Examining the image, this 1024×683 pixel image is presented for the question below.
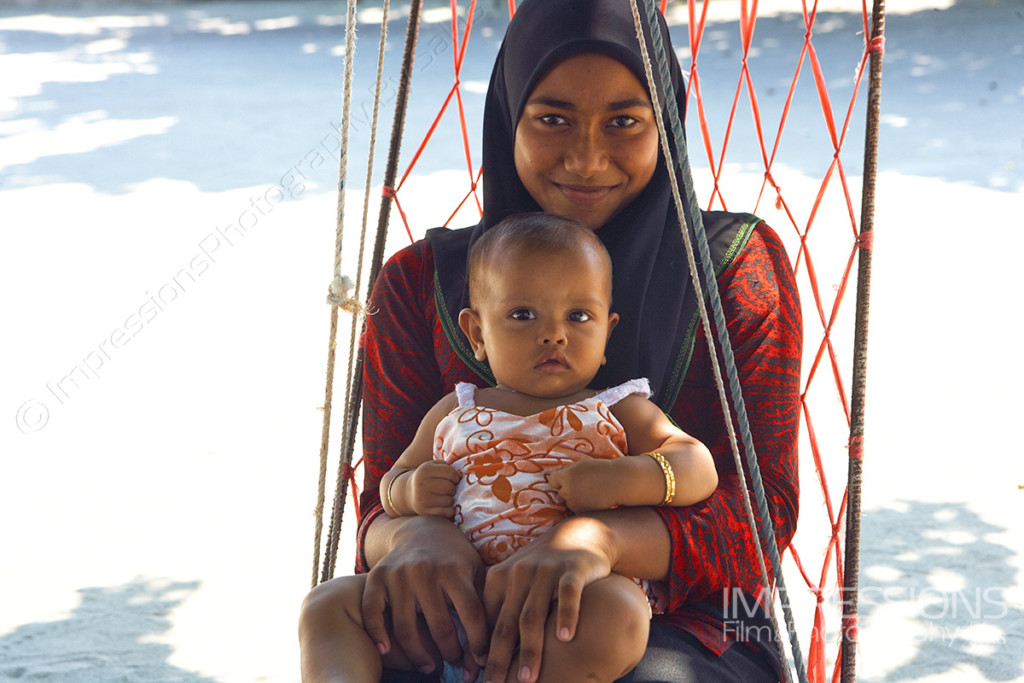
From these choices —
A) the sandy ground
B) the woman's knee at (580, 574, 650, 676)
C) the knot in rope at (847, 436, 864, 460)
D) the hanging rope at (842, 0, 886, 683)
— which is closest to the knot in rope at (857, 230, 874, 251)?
the hanging rope at (842, 0, 886, 683)

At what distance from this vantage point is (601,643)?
3.91 feet

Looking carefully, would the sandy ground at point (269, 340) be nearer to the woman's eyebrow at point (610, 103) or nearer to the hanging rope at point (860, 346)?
the hanging rope at point (860, 346)

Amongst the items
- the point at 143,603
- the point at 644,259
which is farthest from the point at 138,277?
the point at 644,259

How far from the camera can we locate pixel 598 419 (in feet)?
4.67

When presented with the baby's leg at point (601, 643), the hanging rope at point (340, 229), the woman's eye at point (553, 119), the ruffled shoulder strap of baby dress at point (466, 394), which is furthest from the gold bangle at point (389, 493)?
the woman's eye at point (553, 119)

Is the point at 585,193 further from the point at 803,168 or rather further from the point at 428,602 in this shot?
the point at 803,168

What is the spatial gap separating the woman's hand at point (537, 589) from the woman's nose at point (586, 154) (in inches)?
21.3

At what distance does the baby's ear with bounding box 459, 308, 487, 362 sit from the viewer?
156 cm

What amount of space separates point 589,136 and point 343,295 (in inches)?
17.0

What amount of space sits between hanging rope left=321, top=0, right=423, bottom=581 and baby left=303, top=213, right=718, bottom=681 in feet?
0.90

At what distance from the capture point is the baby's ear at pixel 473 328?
156 centimetres

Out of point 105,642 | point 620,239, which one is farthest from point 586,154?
point 105,642

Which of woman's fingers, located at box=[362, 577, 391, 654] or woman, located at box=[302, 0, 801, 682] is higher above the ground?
woman, located at box=[302, 0, 801, 682]

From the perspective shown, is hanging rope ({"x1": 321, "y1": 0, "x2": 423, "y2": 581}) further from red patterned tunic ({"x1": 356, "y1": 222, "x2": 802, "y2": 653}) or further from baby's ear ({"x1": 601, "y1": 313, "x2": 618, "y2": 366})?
baby's ear ({"x1": 601, "y1": 313, "x2": 618, "y2": 366})
